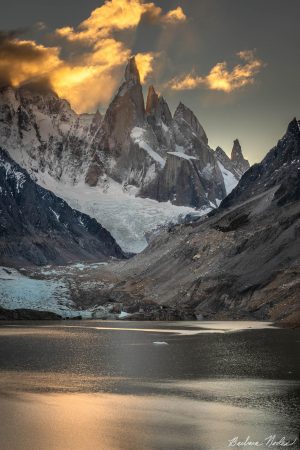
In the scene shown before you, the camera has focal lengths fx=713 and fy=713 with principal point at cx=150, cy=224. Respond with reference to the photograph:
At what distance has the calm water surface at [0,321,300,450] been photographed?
36031 mm

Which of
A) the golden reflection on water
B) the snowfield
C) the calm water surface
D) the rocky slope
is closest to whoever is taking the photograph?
the golden reflection on water

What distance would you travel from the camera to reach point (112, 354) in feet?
253

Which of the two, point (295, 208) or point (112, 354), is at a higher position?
point (295, 208)

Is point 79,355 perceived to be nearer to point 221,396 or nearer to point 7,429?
point 221,396

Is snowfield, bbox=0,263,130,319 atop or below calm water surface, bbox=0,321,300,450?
atop

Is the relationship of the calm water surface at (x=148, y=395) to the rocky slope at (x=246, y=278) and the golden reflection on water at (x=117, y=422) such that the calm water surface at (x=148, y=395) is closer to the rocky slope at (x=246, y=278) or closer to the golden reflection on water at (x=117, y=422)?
the golden reflection on water at (x=117, y=422)

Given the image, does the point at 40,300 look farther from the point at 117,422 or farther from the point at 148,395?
the point at 117,422

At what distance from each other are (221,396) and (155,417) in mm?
8720

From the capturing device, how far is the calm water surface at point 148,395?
36.0 meters

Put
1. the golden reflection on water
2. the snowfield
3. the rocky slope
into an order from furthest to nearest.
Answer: the snowfield < the rocky slope < the golden reflection on water

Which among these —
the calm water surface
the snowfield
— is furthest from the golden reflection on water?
the snowfield

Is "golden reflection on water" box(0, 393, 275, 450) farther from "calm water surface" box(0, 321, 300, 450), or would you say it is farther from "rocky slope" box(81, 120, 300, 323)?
"rocky slope" box(81, 120, 300, 323)

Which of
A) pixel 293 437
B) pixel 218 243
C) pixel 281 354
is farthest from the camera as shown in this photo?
pixel 218 243

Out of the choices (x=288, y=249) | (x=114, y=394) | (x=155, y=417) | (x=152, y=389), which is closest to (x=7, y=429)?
(x=155, y=417)
